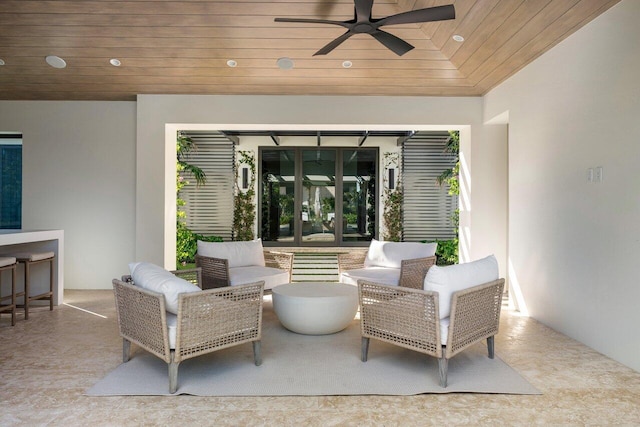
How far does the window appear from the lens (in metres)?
7.06

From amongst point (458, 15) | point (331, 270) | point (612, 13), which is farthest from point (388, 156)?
point (612, 13)

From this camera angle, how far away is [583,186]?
405 cm

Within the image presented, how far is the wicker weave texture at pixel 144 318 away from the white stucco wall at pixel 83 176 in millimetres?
3469

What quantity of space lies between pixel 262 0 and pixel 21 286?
14.8 ft

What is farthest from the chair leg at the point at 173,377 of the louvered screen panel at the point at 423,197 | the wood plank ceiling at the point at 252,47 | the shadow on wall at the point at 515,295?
the louvered screen panel at the point at 423,197

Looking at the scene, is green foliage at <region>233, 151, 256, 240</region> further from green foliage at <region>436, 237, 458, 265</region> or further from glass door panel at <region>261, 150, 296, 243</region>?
green foliage at <region>436, 237, 458, 265</region>

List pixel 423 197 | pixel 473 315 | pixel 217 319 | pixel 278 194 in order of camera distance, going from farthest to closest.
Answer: pixel 278 194
pixel 423 197
pixel 473 315
pixel 217 319

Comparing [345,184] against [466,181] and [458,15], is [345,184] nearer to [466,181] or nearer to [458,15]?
[466,181]

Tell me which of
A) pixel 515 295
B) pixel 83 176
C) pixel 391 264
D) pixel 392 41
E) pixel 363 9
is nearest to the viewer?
pixel 363 9

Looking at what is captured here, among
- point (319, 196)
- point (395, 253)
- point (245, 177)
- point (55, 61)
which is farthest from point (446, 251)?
point (55, 61)

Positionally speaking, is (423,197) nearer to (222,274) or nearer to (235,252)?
(235,252)

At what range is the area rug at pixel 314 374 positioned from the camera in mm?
2955

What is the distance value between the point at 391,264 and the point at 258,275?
5.58ft

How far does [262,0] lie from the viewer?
14.8 feet
